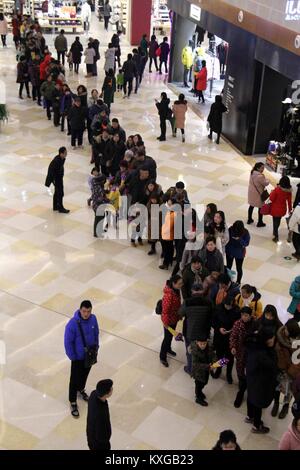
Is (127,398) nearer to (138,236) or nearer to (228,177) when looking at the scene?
(138,236)

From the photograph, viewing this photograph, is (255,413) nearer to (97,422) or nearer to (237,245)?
(97,422)

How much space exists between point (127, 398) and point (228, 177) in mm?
7497

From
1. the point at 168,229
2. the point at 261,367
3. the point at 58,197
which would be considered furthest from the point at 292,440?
the point at 58,197

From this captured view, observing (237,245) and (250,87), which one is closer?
(237,245)

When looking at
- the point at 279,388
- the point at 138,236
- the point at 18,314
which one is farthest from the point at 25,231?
the point at 279,388

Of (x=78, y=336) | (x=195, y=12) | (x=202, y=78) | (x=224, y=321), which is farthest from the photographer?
(x=202, y=78)

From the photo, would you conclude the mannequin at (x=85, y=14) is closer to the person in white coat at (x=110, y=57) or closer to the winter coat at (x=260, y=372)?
the person in white coat at (x=110, y=57)

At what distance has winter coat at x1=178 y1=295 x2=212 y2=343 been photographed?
6.67m

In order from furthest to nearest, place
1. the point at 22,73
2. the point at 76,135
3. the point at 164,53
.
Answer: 1. the point at 164,53
2. the point at 22,73
3. the point at 76,135

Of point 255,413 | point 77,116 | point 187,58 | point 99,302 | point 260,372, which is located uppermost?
point 187,58

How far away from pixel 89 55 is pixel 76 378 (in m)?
16.4

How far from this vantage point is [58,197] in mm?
11133

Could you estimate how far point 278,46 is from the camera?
12.1 meters

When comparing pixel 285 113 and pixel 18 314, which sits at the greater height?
pixel 285 113
